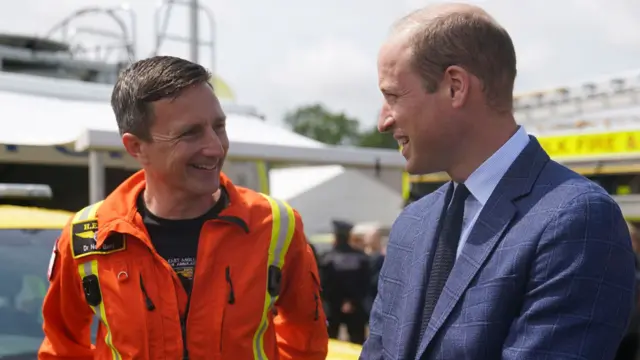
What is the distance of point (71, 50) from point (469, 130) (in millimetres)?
8919

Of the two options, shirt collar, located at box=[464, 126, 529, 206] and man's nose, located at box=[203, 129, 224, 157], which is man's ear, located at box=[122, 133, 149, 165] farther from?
shirt collar, located at box=[464, 126, 529, 206]

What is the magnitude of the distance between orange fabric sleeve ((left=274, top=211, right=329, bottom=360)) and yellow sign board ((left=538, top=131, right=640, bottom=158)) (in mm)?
7417

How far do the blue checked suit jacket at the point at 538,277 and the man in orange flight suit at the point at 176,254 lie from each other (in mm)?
638

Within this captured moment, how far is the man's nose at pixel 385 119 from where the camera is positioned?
5.99 ft

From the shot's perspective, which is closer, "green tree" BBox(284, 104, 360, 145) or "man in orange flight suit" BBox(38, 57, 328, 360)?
"man in orange flight suit" BBox(38, 57, 328, 360)

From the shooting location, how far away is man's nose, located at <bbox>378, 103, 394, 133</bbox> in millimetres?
1826

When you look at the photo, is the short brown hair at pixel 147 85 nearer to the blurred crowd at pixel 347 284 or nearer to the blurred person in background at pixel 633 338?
the blurred person in background at pixel 633 338

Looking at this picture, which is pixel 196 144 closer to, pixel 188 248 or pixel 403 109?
pixel 188 248

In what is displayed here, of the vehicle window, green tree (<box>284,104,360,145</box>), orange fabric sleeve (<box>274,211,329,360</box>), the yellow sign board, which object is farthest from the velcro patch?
→ green tree (<box>284,104,360,145</box>)

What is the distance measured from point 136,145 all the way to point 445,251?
1011 mm

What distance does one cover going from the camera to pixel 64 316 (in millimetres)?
2467

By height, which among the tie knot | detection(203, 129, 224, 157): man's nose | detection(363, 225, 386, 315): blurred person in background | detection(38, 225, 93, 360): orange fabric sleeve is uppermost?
the tie knot

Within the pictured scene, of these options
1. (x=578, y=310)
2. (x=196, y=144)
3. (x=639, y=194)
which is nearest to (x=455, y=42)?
(x=578, y=310)

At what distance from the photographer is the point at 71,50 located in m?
9.95
